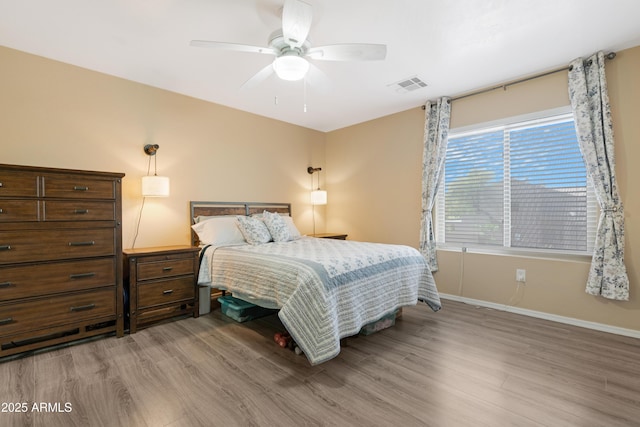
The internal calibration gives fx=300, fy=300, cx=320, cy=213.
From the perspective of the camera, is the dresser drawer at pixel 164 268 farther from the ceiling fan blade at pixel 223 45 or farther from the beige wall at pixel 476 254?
the beige wall at pixel 476 254

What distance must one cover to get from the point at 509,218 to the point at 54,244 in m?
4.49

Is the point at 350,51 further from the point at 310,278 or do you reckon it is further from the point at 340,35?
the point at 310,278

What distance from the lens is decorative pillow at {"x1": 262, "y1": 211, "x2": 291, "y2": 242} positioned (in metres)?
3.73

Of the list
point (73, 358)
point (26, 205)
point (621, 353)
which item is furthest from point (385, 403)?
point (26, 205)

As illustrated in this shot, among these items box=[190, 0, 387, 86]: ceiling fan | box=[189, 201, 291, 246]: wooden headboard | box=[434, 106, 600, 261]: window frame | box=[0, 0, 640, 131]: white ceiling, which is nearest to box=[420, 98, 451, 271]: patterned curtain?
box=[434, 106, 600, 261]: window frame

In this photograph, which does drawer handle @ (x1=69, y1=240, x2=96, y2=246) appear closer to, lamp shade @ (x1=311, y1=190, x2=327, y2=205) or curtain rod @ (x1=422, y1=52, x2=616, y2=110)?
lamp shade @ (x1=311, y1=190, x2=327, y2=205)

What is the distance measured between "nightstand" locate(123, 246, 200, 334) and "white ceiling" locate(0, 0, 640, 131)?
6.17 ft

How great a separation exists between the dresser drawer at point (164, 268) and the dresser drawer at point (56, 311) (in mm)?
278

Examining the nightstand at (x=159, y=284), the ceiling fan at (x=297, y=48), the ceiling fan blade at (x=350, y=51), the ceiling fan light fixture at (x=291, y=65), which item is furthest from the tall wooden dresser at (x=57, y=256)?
the ceiling fan blade at (x=350, y=51)

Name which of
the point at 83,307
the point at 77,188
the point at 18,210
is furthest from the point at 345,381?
the point at 18,210

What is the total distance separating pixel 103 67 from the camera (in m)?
3.03

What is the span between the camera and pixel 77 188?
2.50m

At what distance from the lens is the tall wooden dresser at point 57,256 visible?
2246 millimetres

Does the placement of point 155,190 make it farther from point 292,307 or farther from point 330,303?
point 330,303
